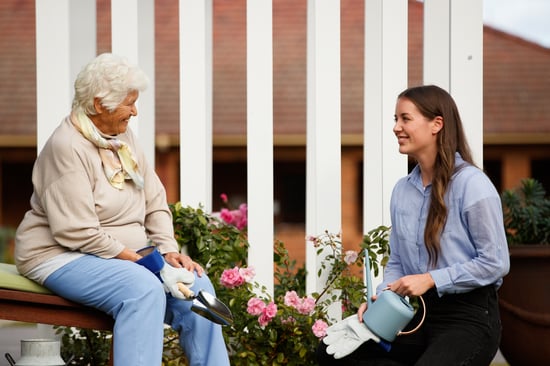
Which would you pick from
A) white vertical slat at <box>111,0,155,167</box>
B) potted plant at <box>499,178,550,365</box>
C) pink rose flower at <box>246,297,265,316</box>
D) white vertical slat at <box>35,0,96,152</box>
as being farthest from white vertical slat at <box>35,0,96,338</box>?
potted plant at <box>499,178,550,365</box>

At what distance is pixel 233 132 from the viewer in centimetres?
1341

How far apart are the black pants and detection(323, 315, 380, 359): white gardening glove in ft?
0.13

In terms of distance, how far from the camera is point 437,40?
14.7ft

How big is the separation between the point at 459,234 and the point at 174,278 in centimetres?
94

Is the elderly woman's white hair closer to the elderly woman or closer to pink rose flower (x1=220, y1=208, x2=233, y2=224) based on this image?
the elderly woman

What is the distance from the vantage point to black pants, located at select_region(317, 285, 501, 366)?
3.11 meters

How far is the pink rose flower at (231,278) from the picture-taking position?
4195 mm

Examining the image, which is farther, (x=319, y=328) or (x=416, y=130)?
(x=319, y=328)

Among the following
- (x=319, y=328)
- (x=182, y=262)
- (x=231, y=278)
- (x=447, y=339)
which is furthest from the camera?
(x=231, y=278)

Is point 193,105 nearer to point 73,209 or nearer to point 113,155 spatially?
point 113,155

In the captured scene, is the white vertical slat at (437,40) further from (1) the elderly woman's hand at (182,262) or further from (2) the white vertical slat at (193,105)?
(1) the elderly woman's hand at (182,262)

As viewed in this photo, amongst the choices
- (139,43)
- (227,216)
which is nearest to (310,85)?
(139,43)

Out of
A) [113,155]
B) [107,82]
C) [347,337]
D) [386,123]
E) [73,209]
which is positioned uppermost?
[107,82]

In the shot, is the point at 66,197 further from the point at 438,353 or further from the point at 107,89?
the point at 438,353
